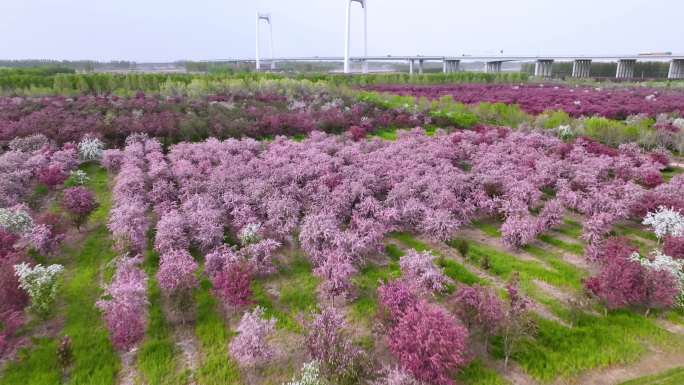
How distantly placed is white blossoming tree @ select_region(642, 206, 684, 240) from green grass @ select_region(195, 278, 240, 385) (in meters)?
11.2

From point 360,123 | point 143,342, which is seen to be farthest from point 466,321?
point 360,123

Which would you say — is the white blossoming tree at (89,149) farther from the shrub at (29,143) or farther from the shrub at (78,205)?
the shrub at (78,205)

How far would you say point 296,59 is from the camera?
156 metres

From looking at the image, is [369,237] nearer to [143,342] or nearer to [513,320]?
[513,320]

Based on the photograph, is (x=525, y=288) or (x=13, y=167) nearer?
(x=525, y=288)

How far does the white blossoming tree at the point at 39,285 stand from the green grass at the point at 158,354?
1888 millimetres

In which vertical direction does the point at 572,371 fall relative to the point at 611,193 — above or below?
below

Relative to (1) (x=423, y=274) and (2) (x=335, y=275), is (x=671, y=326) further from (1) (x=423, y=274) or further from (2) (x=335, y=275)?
(2) (x=335, y=275)

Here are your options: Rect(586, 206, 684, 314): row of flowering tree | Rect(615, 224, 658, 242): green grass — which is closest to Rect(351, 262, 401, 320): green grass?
Rect(586, 206, 684, 314): row of flowering tree

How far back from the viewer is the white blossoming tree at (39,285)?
24.2 ft

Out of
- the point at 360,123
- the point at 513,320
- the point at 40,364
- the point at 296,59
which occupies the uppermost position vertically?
the point at 296,59

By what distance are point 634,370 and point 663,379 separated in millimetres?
379

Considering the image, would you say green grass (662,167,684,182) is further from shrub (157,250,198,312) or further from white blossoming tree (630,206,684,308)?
shrub (157,250,198,312)

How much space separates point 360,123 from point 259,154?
8.81 m
